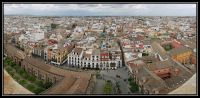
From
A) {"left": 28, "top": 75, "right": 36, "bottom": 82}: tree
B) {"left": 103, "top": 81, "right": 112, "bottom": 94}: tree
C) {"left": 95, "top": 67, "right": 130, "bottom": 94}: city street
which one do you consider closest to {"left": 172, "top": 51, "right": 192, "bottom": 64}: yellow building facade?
{"left": 95, "top": 67, "right": 130, "bottom": 94}: city street

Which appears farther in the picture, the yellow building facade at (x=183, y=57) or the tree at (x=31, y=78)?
the tree at (x=31, y=78)

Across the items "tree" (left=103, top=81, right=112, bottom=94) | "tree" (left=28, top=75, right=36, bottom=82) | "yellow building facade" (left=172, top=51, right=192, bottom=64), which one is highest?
"yellow building facade" (left=172, top=51, right=192, bottom=64)

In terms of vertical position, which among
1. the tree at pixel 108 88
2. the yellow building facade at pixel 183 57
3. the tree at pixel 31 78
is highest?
the yellow building facade at pixel 183 57

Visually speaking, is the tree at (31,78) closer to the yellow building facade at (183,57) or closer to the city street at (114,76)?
the city street at (114,76)

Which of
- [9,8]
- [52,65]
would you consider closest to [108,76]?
[52,65]

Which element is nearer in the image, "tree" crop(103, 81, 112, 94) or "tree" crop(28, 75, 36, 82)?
"tree" crop(103, 81, 112, 94)

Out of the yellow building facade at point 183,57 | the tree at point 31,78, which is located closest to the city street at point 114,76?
the yellow building facade at point 183,57

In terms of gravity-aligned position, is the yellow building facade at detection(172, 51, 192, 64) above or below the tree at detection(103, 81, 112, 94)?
above

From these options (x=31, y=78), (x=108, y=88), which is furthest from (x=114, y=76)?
(x=31, y=78)

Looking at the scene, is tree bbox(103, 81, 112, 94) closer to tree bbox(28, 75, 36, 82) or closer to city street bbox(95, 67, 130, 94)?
city street bbox(95, 67, 130, 94)

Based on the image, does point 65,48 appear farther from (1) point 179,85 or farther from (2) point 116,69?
(1) point 179,85

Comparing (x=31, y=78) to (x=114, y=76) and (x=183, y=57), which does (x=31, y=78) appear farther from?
(x=183, y=57)
